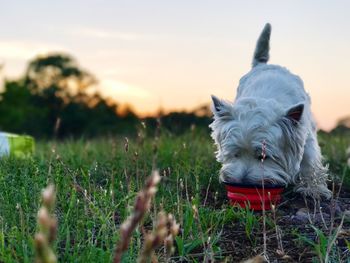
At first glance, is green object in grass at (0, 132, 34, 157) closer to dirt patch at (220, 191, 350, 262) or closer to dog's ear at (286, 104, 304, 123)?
dog's ear at (286, 104, 304, 123)

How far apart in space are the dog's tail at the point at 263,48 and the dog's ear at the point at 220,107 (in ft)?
7.97

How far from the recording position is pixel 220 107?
5.30 metres

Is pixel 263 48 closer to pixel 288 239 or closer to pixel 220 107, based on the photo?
pixel 220 107

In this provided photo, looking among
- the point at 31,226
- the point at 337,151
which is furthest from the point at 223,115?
the point at 337,151

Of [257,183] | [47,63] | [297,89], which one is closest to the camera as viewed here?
[257,183]

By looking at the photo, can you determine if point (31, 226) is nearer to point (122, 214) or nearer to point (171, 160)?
point (122, 214)

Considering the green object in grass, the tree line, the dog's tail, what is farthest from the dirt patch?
the tree line

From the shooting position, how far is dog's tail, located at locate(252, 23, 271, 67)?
7.71 metres

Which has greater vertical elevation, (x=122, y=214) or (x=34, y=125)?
(x=122, y=214)

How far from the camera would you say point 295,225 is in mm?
4109

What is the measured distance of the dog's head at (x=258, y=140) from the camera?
4910mm

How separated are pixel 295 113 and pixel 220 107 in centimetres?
64

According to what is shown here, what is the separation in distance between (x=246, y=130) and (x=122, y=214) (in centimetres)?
149

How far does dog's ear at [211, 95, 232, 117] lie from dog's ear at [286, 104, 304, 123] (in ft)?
1.62
